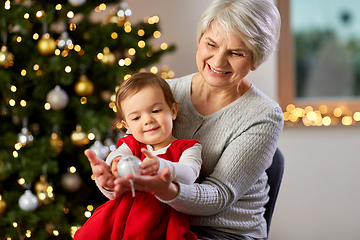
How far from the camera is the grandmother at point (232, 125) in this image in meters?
1.17

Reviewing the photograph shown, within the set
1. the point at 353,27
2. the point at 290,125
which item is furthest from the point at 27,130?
the point at 353,27

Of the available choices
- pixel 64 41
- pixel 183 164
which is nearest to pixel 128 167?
pixel 183 164

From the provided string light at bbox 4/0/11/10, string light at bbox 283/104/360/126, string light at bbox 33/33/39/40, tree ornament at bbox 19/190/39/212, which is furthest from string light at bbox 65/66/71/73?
string light at bbox 283/104/360/126

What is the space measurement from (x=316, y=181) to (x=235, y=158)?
160cm

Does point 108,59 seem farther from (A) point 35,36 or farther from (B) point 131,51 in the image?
(A) point 35,36

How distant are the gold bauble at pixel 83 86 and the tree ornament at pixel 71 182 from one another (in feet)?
1.73

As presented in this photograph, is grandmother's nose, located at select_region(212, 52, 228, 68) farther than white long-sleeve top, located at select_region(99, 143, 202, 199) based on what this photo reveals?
Yes

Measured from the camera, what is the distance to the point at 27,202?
1.90 meters

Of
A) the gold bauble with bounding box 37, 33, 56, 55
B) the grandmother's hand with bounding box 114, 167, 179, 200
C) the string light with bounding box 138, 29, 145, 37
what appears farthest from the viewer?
the string light with bounding box 138, 29, 145, 37

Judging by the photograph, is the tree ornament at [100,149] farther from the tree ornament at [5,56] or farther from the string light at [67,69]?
the tree ornament at [5,56]

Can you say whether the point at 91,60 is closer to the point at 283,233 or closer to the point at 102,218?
the point at 102,218

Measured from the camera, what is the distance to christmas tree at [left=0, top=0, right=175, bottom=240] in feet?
6.27

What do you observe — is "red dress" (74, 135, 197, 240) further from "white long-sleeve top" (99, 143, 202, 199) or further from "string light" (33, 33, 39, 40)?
"string light" (33, 33, 39, 40)

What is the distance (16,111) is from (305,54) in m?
2.17
